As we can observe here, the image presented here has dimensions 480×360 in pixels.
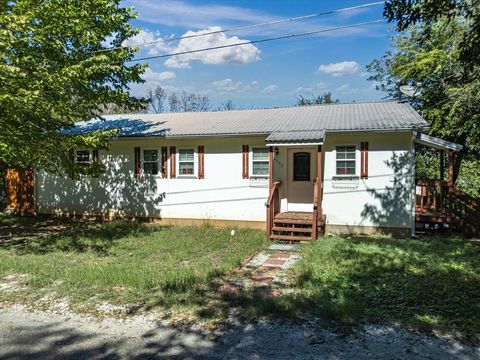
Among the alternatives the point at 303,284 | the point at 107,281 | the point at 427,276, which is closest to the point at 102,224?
the point at 107,281

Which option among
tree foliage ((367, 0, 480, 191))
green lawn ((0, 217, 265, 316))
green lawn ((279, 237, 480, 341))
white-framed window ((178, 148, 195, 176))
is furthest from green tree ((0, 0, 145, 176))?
tree foliage ((367, 0, 480, 191))

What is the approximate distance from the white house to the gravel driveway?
5.84 metres

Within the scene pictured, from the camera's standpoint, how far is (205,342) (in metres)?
4.11

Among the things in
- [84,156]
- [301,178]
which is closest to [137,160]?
[84,156]

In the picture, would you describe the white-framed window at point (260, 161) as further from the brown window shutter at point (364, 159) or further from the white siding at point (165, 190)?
Result: the brown window shutter at point (364, 159)

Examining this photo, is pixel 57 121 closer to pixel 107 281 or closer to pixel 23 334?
pixel 107 281

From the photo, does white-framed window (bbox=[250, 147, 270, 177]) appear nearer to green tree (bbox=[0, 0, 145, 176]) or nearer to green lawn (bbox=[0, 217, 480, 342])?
green lawn (bbox=[0, 217, 480, 342])

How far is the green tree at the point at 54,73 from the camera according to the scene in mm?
7605

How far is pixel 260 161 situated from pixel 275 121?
171 cm

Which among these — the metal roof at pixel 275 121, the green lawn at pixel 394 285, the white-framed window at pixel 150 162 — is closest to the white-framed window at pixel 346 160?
the metal roof at pixel 275 121

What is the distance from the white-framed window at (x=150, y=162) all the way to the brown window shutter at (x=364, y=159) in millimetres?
6558

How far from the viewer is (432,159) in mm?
17844

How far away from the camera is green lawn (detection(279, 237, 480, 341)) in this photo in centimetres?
472

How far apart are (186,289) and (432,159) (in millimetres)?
15674
